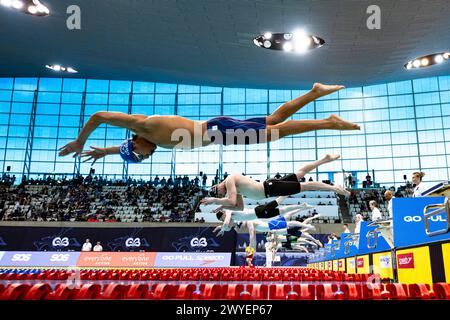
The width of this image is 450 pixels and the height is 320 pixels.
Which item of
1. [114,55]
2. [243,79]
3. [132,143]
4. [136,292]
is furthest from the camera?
[243,79]

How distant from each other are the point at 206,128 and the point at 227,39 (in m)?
19.6

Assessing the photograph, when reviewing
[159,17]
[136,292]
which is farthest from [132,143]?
[159,17]

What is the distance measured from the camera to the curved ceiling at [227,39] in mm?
19766

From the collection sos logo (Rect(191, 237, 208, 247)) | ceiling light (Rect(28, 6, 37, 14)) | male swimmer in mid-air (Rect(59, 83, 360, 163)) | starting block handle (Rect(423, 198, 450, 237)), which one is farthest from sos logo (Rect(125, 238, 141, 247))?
starting block handle (Rect(423, 198, 450, 237))

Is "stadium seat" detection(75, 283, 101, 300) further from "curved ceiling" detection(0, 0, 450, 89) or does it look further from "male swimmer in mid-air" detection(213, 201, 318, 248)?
"curved ceiling" detection(0, 0, 450, 89)

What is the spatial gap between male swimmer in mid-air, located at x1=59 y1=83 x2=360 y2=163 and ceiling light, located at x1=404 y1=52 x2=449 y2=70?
2537 cm

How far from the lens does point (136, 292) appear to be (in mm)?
4199

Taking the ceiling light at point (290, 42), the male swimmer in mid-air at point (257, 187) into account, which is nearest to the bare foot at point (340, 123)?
the male swimmer in mid-air at point (257, 187)

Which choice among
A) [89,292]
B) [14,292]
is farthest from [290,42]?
[14,292]

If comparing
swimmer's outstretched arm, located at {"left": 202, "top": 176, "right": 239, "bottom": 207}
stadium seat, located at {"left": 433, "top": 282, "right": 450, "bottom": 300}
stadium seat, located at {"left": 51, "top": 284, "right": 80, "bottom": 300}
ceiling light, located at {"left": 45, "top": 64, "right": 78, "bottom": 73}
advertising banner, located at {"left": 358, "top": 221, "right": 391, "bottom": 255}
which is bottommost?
stadium seat, located at {"left": 51, "top": 284, "right": 80, "bottom": 300}

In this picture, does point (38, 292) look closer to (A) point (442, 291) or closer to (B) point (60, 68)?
(A) point (442, 291)

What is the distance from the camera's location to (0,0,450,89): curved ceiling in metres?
19.8
